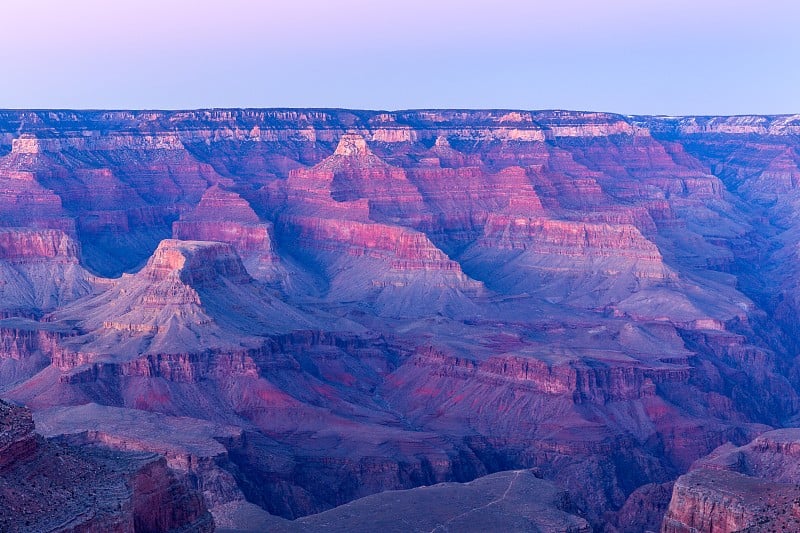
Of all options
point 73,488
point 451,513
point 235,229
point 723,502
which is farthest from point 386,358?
point 73,488

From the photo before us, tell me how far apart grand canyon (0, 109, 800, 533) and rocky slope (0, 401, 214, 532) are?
10cm

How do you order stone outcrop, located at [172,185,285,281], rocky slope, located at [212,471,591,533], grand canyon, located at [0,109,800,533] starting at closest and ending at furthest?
1. rocky slope, located at [212,471,591,533]
2. grand canyon, located at [0,109,800,533]
3. stone outcrop, located at [172,185,285,281]

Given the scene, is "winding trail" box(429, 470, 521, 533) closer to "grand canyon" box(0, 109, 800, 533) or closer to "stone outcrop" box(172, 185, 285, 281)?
"grand canyon" box(0, 109, 800, 533)

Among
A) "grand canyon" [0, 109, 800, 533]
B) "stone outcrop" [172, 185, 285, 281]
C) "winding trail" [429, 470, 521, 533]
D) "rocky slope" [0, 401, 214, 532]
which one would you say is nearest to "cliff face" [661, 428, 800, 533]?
"grand canyon" [0, 109, 800, 533]

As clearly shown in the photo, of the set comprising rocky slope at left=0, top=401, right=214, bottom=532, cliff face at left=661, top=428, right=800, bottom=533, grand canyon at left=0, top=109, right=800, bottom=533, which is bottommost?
grand canyon at left=0, top=109, right=800, bottom=533

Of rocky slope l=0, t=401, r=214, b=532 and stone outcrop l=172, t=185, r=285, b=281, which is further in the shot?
stone outcrop l=172, t=185, r=285, b=281

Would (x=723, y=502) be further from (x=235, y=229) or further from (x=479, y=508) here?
(x=235, y=229)

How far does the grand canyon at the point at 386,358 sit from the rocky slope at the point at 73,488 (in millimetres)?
104

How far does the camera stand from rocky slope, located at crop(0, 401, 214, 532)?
139 feet

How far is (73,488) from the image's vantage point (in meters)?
45.0

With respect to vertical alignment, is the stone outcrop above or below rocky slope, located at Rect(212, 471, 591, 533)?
below

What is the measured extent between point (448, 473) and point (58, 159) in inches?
4732

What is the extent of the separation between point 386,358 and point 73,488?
75352mm

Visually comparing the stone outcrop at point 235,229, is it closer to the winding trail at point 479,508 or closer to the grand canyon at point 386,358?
the grand canyon at point 386,358
